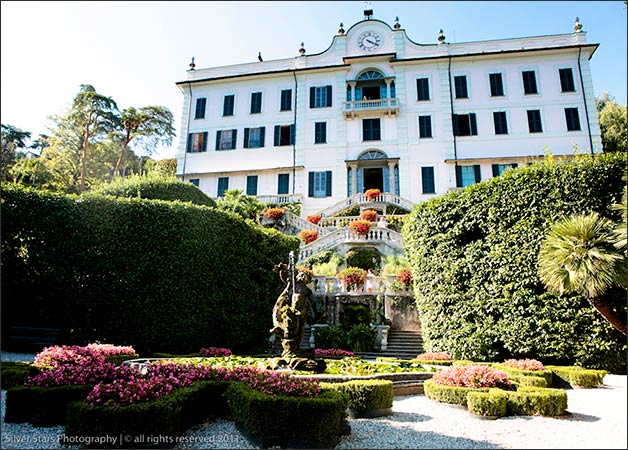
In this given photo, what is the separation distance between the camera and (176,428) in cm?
604

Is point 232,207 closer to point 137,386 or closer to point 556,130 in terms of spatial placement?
point 137,386

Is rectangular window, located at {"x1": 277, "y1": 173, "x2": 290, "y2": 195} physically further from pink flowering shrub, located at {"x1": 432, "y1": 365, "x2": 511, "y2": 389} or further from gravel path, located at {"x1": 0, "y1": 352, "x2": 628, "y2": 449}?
gravel path, located at {"x1": 0, "y1": 352, "x2": 628, "y2": 449}

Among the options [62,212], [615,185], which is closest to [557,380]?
[615,185]

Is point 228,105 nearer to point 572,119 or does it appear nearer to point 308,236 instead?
point 308,236

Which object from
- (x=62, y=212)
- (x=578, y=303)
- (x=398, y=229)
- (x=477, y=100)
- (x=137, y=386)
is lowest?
(x=137, y=386)

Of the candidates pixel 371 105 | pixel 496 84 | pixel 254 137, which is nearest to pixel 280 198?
pixel 254 137

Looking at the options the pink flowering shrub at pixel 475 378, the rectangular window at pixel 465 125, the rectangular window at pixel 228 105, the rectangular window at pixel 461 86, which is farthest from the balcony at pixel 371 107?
the pink flowering shrub at pixel 475 378

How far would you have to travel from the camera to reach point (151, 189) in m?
18.3

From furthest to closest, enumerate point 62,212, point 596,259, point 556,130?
1. point 556,130
2. point 62,212
3. point 596,259

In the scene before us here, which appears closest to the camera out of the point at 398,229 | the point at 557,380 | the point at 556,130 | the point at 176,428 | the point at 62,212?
the point at 176,428

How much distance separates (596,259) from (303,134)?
2685 cm

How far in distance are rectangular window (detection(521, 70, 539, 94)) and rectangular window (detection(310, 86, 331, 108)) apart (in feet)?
49.6

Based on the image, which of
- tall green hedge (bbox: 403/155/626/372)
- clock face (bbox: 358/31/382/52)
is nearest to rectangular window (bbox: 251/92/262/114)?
clock face (bbox: 358/31/382/52)

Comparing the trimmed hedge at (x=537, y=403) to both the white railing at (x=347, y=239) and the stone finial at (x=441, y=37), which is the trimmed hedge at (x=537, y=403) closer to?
the white railing at (x=347, y=239)
